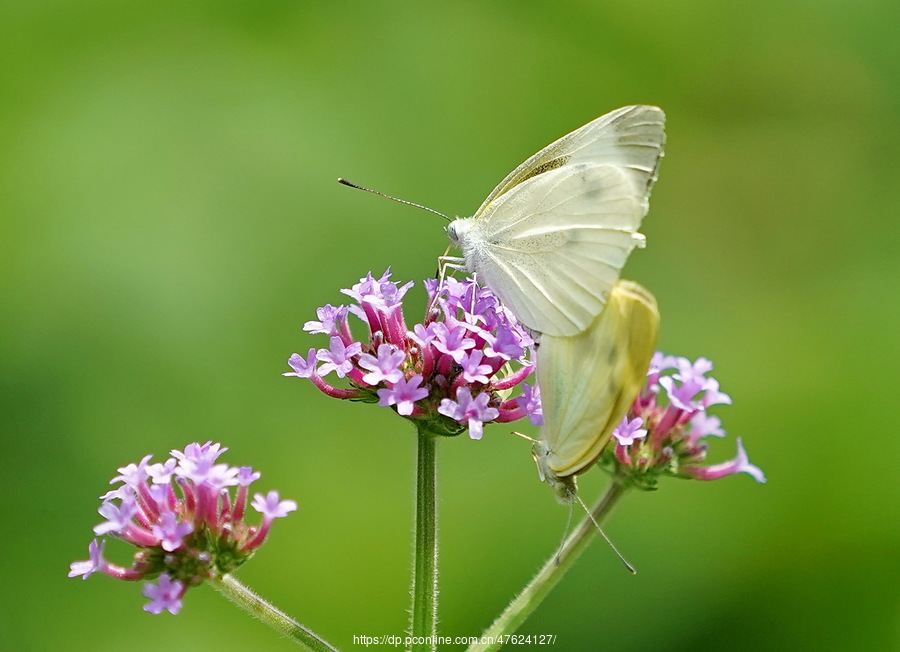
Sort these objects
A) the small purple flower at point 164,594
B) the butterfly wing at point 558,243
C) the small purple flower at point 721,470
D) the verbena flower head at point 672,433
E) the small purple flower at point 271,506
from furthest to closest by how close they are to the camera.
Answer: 1. the small purple flower at point 721,470
2. the verbena flower head at point 672,433
3. the butterfly wing at point 558,243
4. the small purple flower at point 271,506
5. the small purple flower at point 164,594

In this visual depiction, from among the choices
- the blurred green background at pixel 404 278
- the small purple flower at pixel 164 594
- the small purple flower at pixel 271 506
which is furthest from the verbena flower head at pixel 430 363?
the blurred green background at pixel 404 278

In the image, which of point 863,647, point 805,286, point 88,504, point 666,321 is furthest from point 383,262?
point 863,647

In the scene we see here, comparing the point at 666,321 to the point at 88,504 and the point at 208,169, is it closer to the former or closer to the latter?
the point at 208,169

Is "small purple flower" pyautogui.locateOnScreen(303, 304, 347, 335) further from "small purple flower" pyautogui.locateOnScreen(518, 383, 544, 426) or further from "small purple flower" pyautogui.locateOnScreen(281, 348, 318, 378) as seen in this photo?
"small purple flower" pyautogui.locateOnScreen(518, 383, 544, 426)

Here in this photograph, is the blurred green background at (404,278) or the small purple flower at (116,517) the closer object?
the small purple flower at (116,517)

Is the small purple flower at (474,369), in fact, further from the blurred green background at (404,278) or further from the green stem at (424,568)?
the blurred green background at (404,278)

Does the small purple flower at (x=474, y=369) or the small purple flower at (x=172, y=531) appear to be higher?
the small purple flower at (x=474, y=369)
